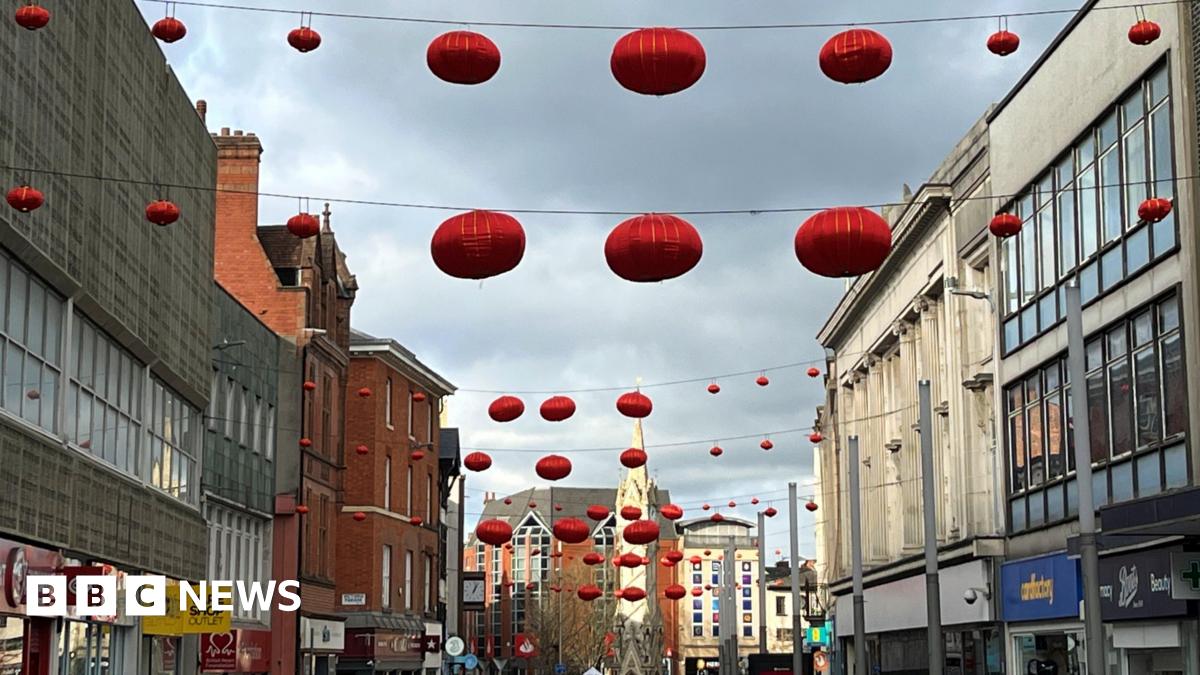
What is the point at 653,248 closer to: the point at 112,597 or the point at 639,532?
the point at 112,597

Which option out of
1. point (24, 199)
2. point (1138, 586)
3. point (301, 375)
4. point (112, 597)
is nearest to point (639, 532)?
point (1138, 586)

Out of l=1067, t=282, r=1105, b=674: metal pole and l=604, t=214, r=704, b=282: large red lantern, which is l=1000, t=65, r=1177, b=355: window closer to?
l=1067, t=282, r=1105, b=674: metal pole

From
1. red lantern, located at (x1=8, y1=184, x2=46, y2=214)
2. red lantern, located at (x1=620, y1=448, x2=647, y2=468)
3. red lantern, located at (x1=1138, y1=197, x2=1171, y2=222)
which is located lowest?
red lantern, located at (x1=620, y1=448, x2=647, y2=468)

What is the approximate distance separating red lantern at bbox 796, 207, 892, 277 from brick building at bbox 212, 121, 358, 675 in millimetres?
31324

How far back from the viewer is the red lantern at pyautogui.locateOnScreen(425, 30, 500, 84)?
1664 centimetres

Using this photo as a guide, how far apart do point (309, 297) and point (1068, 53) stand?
2771cm

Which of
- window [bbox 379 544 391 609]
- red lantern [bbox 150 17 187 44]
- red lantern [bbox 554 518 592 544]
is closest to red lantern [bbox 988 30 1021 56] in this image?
red lantern [bbox 150 17 187 44]

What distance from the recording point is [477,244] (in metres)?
17.0

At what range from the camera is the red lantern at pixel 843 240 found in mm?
17109

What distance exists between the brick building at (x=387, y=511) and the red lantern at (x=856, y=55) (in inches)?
1568

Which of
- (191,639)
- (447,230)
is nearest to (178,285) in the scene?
(191,639)

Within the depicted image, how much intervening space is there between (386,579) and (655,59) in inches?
1914

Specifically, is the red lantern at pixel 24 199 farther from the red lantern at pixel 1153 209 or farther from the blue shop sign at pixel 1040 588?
the blue shop sign at pixel 1040 588

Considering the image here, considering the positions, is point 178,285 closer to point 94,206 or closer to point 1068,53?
point 94,206
